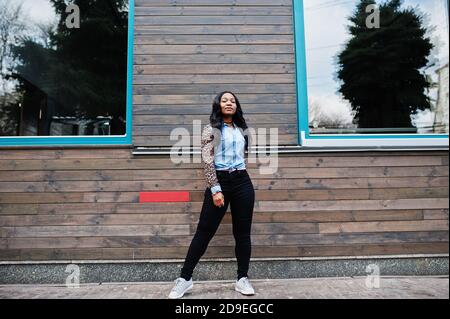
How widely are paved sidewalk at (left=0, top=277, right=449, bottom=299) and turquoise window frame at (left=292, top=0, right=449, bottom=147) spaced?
1.36m

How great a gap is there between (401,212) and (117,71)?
330 cm

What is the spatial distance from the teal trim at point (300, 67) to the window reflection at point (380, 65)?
112 mm

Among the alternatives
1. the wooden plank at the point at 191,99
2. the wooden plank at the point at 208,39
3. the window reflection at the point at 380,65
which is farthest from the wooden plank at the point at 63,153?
the window reflection at the point at 380,65

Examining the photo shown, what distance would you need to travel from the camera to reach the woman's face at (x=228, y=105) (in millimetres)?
2881

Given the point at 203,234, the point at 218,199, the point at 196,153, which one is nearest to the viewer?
the point at 218,199

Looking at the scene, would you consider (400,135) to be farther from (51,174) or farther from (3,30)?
(3,30)

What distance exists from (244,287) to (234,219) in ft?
1.85

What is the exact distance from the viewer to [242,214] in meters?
2.84

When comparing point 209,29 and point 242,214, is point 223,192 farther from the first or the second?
point 209,29

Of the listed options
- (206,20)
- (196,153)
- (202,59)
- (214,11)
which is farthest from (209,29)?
(196,153)

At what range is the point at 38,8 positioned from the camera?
3852 mm

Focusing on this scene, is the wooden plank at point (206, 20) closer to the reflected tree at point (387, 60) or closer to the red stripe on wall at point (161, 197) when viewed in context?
the reflected tree at point (387, 60)
